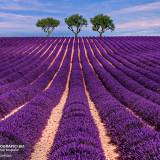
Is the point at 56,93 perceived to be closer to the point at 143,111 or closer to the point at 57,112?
the point at 57,112

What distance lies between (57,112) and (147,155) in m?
8.61

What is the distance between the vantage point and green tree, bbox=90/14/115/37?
337 feet

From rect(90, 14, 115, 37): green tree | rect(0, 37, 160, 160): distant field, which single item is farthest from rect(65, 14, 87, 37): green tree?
rect(0, 37, 160, 160): distant field

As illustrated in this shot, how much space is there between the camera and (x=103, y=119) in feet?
46.6

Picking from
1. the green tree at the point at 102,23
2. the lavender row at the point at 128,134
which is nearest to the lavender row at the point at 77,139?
the lavender row at the point at 128,134

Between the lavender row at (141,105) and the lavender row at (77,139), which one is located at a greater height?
the lavender row at (77,139)

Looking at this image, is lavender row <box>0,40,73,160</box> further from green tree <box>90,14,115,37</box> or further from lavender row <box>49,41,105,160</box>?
green tree <box>90,14,115,37</box>

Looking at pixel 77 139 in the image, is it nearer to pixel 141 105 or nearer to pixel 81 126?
pixel 81 126

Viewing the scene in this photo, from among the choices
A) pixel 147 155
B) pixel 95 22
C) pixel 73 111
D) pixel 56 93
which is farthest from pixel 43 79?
pixel 95 22

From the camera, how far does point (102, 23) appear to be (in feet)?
338

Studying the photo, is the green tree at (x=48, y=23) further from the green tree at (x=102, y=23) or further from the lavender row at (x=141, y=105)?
the lavender row at (x=141, y=105)

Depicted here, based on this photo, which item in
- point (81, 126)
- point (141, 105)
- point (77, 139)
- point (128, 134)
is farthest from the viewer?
point (141, 105)

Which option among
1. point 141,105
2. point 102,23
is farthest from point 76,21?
point 141,105

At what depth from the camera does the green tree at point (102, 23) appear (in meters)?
103
